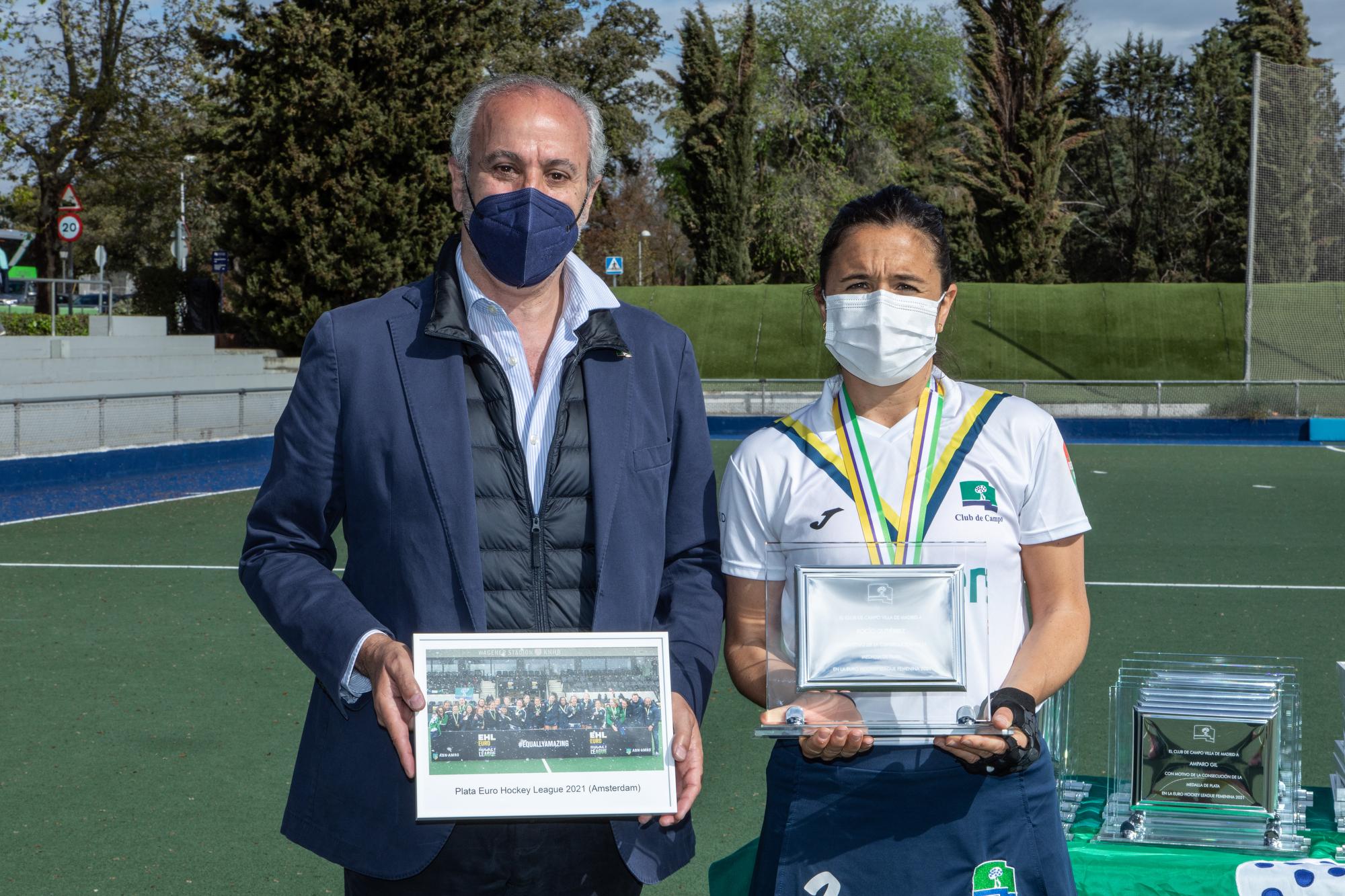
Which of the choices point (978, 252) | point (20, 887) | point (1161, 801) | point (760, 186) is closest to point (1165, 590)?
point (1161, 801)

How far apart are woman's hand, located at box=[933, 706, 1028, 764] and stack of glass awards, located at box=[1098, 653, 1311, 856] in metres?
1.17

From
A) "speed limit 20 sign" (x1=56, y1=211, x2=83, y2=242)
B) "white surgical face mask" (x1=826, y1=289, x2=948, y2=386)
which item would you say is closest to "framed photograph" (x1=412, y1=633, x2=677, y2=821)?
"white surgical face mask" (x1=826, y1=289, x2=948, y2=386)

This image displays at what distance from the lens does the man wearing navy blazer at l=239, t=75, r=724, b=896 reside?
223 centimetres

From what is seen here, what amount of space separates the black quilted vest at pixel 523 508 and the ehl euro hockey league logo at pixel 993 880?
837 mm

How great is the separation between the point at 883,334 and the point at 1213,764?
56.7 inches

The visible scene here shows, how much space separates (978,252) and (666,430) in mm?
48156

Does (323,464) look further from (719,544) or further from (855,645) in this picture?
(855,645)

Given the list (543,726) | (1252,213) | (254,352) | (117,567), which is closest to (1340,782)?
(543,726)

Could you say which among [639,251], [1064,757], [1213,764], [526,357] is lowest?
[1064,757]

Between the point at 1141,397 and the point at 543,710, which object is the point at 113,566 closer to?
the point at 543,710

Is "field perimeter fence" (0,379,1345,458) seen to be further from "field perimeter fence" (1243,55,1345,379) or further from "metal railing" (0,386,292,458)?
"field perimeter fence" (1243,55,1345,379)

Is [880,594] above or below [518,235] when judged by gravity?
below

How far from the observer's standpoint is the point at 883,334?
8.67 feet

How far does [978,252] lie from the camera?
48781 millimetres
